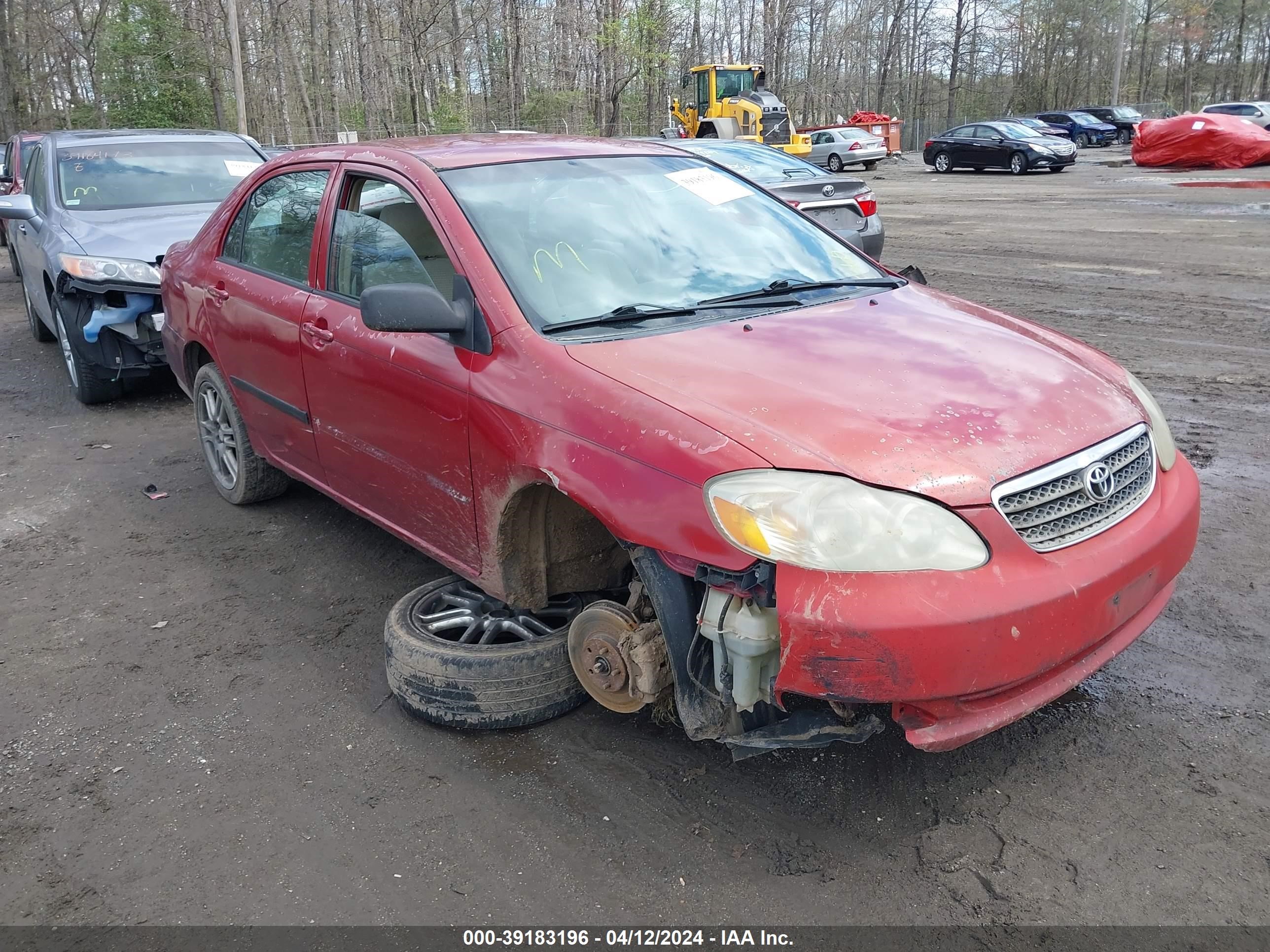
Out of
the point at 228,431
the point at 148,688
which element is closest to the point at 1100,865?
the point at 148,688

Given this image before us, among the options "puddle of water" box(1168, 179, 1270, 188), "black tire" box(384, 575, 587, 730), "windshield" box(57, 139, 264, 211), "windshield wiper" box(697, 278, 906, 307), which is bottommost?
"black tire" box(384, 575, 587, 730)

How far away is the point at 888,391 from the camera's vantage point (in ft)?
8.88

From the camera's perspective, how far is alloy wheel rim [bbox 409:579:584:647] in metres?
3.37

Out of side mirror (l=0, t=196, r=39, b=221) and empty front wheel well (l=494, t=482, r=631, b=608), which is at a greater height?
side mirror (l=0, t=196, r=39, b=221)

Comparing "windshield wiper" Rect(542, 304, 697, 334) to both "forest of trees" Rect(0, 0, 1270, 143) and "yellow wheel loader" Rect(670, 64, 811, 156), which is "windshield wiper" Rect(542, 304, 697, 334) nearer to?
"yellow wheel loader" Rect(670, 64, 811, 156)

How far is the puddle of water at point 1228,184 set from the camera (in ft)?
66.2

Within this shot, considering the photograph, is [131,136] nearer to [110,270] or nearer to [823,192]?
[110,270]

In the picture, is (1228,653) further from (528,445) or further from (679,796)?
(528,445)

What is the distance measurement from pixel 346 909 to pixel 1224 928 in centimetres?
206

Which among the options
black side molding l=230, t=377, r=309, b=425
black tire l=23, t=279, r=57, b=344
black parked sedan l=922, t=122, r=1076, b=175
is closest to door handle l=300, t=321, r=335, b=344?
black side molding l=230, t=377, r=309, b=425

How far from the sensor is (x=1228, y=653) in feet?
11.2

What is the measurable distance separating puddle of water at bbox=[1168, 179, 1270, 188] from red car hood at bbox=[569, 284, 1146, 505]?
Answer: 20.6 meters

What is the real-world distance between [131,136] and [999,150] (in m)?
27.1

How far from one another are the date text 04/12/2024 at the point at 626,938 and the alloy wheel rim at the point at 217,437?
329 cm
